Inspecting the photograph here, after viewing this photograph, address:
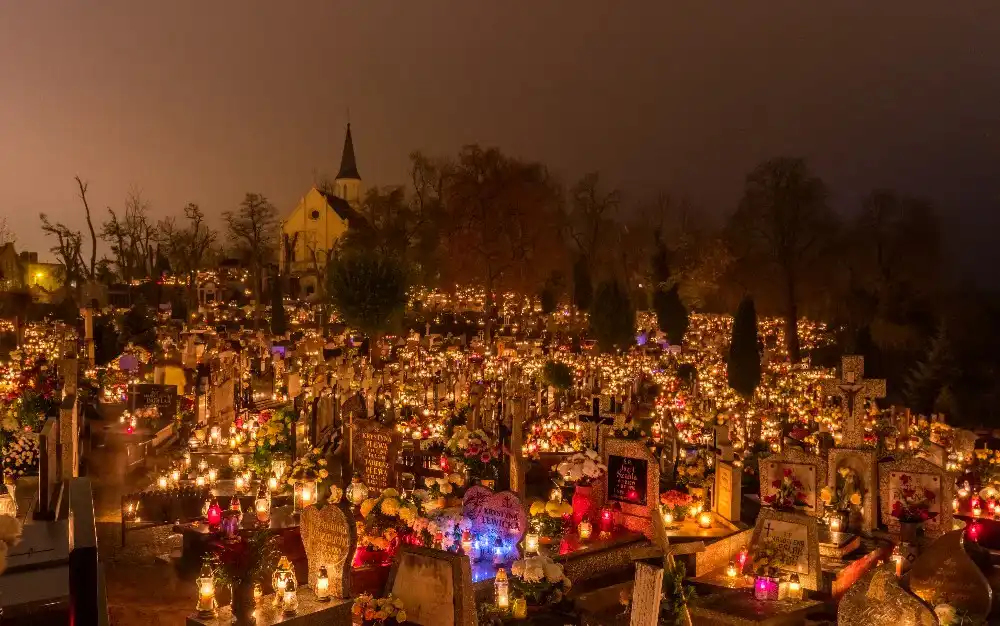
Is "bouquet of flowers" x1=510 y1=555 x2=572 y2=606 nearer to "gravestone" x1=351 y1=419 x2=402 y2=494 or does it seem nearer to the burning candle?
the burning candle

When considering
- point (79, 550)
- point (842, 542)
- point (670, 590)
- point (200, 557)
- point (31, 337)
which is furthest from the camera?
point (31, 337)

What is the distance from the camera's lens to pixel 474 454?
39.8 feet

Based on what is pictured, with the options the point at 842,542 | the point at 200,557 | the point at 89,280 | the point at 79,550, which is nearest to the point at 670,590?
the point at 842,542

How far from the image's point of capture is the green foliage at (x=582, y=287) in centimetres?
4178

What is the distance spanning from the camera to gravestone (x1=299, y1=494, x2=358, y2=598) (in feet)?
27.1

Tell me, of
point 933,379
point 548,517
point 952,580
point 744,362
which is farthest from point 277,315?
point 952,580

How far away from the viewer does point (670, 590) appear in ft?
29.7

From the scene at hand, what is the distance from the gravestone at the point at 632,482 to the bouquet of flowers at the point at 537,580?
2902 mm

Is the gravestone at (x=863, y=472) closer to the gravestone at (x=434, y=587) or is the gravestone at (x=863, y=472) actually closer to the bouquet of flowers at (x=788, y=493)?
the bouquet of flowers at (x=788, y=493)

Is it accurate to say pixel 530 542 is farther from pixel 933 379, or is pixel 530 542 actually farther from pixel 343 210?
pixel 343 210

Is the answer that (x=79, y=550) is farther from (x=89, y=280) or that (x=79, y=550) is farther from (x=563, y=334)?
(x=89, y=280)

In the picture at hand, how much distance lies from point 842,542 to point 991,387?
19.7m

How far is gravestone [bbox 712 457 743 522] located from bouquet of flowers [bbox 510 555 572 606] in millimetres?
4142

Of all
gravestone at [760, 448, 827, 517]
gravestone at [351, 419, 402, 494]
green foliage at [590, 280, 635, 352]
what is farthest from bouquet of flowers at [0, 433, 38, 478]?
green foliage at [590, 280, 635, 352]
